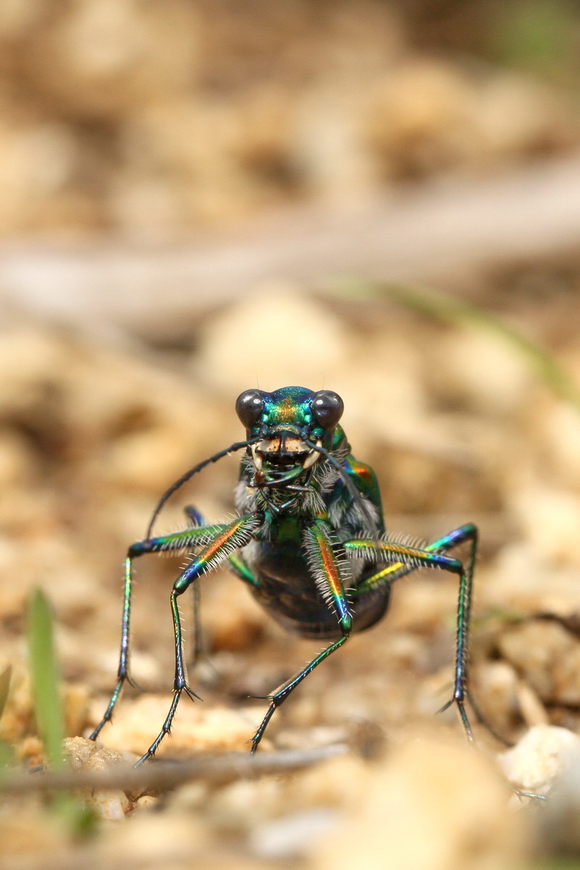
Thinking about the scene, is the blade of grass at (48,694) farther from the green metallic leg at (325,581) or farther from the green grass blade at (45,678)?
the green metallic leg at (325,581)

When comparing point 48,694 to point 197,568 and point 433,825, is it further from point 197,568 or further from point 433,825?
point 433,825

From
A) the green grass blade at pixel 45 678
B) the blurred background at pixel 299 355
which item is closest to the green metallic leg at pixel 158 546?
the blurred background at pixel 299 355

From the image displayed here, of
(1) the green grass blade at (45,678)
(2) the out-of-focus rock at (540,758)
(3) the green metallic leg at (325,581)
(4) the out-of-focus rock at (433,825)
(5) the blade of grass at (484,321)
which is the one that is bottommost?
(4) the out-of-focus rock at (433,825)

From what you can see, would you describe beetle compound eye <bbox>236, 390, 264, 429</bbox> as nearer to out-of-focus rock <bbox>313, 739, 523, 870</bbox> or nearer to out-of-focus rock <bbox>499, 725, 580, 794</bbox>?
out-of-focus rock <bbox>499, 725, 580, 794</bbox>

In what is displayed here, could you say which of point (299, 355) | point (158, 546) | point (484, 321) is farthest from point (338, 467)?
point (299, 355)

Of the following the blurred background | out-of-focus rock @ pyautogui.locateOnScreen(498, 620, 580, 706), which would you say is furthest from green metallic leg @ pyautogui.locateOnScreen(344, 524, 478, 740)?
out-of-focus rock @ pyautogui.locateOnScreen(498, 620, 580, 706)

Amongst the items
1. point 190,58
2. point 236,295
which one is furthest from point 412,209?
point 190,58

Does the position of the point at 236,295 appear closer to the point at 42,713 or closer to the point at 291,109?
the point at 291,109
